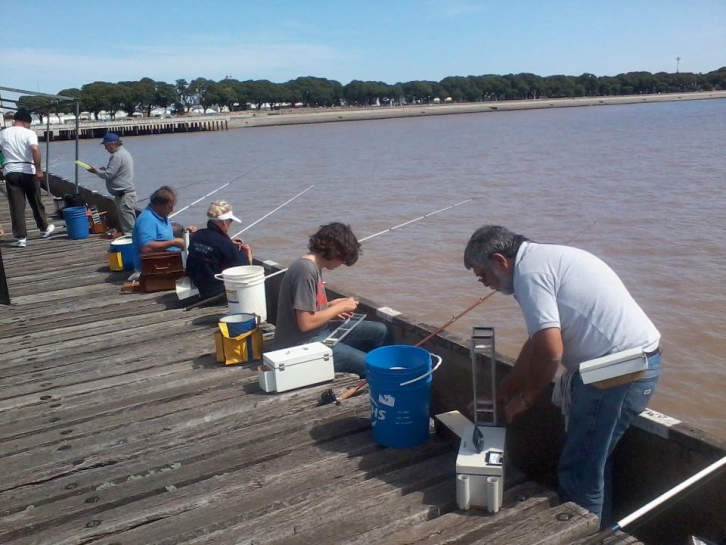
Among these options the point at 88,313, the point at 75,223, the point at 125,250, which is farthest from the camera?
the point at 75,223

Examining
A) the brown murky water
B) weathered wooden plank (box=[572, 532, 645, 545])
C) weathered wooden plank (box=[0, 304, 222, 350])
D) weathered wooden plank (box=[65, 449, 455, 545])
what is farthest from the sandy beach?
weathered wooden plank (box=[572, 532, 645, 545])

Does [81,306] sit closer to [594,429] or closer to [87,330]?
[87,330]

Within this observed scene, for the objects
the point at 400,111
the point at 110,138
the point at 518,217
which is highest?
the point at 400,111

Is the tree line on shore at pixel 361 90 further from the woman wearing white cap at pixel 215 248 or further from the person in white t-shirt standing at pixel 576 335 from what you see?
the person in white t-shirt standing at pixel 576 335

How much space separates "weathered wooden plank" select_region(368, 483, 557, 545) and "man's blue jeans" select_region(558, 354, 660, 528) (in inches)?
5.3

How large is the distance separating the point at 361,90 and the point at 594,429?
132436 millimetres

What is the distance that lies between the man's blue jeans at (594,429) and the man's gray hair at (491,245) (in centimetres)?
64

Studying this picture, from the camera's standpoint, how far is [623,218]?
49.0 feet

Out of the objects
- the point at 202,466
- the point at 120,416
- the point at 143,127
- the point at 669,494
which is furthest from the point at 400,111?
the point at 669,494

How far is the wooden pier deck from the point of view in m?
2.99

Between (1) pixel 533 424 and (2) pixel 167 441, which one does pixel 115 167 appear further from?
(1) pixel 533 424

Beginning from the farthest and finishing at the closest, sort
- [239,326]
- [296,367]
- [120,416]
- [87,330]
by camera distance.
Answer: [87,330] < [239,326] < [296,367] < [120,416]

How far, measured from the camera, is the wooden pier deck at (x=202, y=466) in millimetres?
2988

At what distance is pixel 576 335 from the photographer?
3014mm
